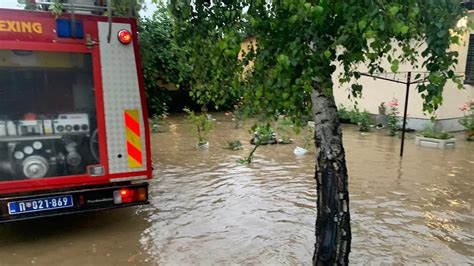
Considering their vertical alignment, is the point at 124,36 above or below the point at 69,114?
above

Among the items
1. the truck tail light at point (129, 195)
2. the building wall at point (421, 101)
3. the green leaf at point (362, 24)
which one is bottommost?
the truck tail light at point (129, 195)

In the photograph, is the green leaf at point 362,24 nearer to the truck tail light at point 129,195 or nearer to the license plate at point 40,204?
the truck tail light at point 129,195

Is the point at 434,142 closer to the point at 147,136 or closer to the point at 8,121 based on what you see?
the point at 147,136

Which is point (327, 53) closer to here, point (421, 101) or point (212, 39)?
point (212, 39)

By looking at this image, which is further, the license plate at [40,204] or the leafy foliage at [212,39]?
the license plate at [40,204]

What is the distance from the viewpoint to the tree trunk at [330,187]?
10.4 feet

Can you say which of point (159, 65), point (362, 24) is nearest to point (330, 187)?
point (362, 24)

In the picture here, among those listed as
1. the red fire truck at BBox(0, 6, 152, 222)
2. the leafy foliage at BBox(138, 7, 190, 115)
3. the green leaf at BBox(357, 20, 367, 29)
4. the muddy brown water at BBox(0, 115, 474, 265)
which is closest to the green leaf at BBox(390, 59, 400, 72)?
the green leaf at BBox(357, 20, 367, 29)

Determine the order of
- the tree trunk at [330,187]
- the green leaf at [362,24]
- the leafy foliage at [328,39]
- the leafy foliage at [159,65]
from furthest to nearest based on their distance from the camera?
the leafy foliage at [159,65]
the tree trunk at [330,187]
the leafy foliage at [328,39]
the green leaf at [362,24]

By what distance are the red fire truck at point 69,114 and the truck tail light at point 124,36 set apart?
0.01m

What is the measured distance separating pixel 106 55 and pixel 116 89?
0.40 meters

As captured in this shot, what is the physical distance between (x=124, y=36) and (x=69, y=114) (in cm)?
109

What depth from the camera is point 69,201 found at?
4.36 m

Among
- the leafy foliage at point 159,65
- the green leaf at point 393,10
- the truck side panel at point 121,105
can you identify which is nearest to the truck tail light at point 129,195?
the truck side panel at point 121,105
